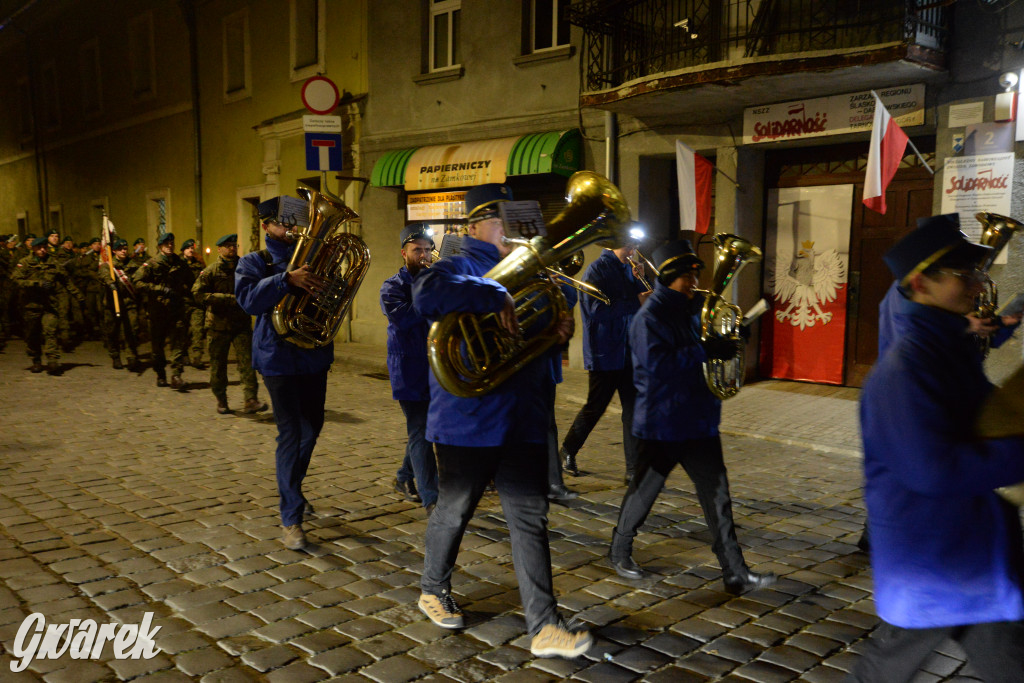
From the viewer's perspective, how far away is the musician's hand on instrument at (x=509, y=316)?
11.0ft

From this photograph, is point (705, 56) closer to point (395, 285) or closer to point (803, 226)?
point (803, 226)

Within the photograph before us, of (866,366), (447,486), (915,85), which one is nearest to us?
(447,486)

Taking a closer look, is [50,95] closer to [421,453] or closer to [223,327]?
[223,327]

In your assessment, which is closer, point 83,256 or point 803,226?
point 803,226

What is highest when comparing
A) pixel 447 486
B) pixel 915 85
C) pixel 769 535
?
pixel 915 85

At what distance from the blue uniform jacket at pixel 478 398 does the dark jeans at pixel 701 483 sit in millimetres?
939

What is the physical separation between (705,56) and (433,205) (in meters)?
6.01

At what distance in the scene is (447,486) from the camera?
3709 millimetres

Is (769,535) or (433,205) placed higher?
(433,205)

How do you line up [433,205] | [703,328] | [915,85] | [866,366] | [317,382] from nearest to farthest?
[703,328] < [317,382] < [915,85] < [866,366] < [433,205]

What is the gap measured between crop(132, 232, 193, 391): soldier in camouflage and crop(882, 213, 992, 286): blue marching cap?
10.6m

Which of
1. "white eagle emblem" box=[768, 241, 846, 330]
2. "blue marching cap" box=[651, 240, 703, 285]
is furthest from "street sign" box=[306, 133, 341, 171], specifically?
"blue marching cap" box=[651, 240, 703, 285]

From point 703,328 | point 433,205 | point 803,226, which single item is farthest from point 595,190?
point 433,205

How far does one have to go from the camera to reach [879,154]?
881cm
